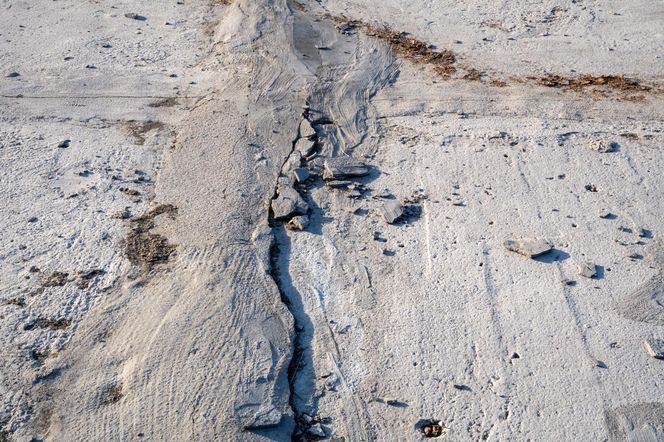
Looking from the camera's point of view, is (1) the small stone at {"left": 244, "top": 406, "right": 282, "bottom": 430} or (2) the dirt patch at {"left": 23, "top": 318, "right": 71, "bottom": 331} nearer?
(1) the small stone at {"left": 244, "top": 406, "right": 282, "bottom": 430}

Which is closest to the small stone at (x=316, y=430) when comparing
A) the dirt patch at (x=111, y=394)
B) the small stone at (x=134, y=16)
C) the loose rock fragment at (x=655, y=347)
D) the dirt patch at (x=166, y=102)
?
the dirt patch at (x=111, y=394)

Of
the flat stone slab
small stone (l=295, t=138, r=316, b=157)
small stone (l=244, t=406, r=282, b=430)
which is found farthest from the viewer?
small stone (l=295, t=138, r=316, b=157)

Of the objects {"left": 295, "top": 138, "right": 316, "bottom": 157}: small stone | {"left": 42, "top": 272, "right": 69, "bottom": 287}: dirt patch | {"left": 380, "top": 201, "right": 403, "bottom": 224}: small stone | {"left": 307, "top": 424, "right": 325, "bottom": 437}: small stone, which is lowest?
{"left": 307, "top": 424, "right": 325, "bottom": 437}: small stone

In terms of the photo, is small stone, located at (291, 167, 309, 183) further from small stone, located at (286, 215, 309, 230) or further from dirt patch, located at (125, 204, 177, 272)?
dirt patch, located at (125, 204, 177, 272)

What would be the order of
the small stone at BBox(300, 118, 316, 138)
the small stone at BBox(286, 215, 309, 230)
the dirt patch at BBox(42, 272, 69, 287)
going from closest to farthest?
the dirt patch at BBox(42, 272, 69, 287) < the small stone at BBox(286, 215, 309, 230) < the small stone at BBox(300, 118, 316, 138)

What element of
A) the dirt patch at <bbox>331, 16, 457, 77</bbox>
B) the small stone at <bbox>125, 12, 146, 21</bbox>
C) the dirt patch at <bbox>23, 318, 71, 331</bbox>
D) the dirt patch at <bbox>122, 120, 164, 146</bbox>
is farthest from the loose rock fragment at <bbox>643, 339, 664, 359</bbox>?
the small stone at <bbox>125, 12, 146, 21</bbox>

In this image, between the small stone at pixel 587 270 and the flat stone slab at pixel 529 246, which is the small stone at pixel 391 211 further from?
the small stone at pixel 587 270
